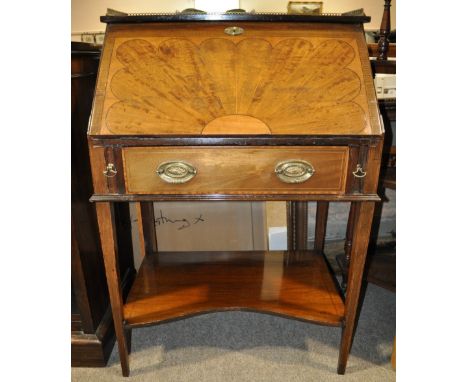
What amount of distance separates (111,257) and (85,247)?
25 cm

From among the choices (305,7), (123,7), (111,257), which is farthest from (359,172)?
(123,7)

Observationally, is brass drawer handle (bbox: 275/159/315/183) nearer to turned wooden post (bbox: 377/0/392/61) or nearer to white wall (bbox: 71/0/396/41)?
turned wooden post (bbox: 377/0/392/61)

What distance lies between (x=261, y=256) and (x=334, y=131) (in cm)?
89

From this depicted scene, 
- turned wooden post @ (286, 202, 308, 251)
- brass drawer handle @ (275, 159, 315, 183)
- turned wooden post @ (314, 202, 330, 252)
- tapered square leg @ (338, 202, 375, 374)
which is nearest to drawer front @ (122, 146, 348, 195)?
brass drawer handle @ (275, 159, 315, 183)

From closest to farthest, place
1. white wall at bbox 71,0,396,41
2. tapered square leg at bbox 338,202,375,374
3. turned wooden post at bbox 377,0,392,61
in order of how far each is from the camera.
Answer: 1. tapered square leg at bbox 338,202,375,374
2. turned wooden post at bbox 377,0,392,61
3. white wall at bbox 71,0,396,41

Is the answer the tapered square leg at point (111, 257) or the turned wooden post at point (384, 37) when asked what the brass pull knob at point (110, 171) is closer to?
the tapered square leg at point (111, 257)

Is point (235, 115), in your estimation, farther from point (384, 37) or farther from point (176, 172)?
point (384, 37)

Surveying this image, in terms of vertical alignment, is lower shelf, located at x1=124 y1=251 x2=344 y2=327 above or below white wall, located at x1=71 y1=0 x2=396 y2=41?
below

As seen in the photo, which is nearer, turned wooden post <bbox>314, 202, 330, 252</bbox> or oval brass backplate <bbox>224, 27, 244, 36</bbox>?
oval brass backplate <bbox>224, 27, 244, 36</bbox>

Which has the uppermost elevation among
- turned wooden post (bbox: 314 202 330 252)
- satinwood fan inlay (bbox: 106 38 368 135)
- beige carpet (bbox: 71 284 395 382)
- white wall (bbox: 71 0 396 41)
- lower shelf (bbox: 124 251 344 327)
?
white wall (bbox: 71 0 396 41)

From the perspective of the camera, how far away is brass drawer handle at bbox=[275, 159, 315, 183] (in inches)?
40.7

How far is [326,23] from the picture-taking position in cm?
120

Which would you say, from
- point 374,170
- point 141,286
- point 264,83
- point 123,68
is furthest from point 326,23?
point 141,286

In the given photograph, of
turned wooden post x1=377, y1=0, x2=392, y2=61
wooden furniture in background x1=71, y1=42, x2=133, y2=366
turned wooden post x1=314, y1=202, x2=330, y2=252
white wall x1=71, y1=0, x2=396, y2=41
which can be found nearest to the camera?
wooden furniture in background x1=71, y1=42, x2=133, y2=366
